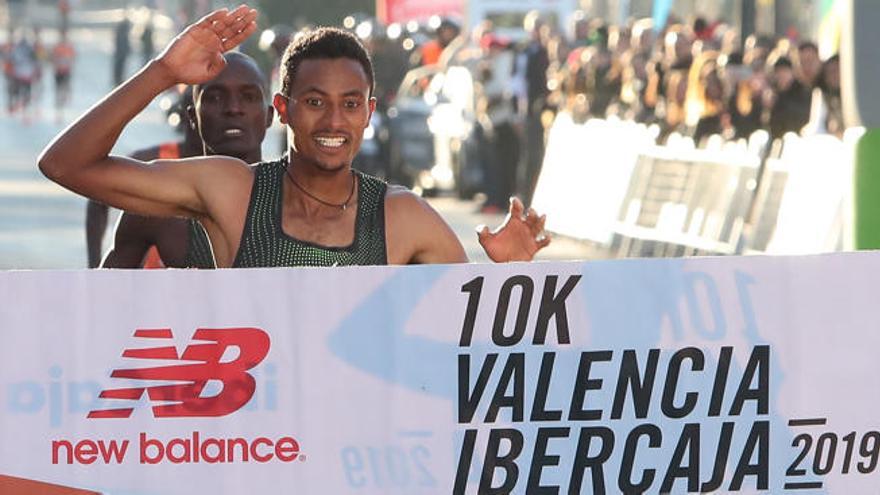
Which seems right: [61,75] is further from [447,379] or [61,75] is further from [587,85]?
[447,379]

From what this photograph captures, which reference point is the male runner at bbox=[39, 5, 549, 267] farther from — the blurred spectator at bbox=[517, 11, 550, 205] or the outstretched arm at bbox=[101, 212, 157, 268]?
the blurred spectator at bbox=[517, 11, 550, 205]

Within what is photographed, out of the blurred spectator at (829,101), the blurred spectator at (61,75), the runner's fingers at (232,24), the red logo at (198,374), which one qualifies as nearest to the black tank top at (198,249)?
the runner's fingers at (232,24)

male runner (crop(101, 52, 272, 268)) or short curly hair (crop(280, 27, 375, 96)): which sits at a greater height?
short curly hair (crop(280, 27, 375, 96))

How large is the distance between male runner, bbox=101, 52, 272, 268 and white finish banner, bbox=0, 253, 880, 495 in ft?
6.92

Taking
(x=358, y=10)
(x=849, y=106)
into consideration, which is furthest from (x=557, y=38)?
(x=358, y=10)

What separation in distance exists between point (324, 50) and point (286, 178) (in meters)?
0.32

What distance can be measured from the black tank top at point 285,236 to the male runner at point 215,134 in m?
1.46

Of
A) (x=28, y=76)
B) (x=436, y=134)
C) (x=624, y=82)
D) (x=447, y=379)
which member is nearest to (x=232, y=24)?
(x=447, y=379)

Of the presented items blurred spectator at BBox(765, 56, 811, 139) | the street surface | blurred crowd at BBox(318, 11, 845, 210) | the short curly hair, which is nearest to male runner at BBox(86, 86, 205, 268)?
the short curly hair

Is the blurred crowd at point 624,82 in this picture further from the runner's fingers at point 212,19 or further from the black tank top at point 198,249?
the runner's fingers at point 212,19

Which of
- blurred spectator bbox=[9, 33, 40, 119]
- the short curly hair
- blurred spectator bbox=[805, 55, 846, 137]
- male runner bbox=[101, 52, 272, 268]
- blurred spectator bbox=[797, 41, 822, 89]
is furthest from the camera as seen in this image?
blurred spectator bbox=[9, 33, 40, 119]

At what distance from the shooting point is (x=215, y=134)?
8.46 m

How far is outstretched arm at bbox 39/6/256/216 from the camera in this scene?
6195 mm

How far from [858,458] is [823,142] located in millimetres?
10694
